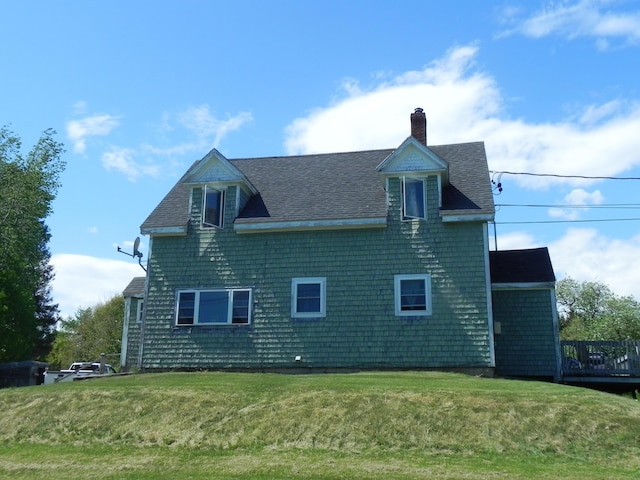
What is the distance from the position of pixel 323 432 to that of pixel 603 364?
11626 millimetres

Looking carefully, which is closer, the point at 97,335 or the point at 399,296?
the point at 399,296

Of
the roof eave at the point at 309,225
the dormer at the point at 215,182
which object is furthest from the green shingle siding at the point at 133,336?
the roof eave at the point at 309,225

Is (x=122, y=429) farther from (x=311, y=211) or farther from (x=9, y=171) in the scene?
(x=9, y=171)

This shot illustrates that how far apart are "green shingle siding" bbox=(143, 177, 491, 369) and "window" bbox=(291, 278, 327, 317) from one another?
0.17m

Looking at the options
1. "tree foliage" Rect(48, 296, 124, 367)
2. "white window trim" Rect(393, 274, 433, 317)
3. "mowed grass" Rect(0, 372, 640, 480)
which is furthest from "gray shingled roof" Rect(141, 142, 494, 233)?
"tree foliage" Rect(48, 296, 124, 367)

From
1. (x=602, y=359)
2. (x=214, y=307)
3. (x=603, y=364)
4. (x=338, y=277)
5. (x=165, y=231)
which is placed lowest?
(x=603, y=364)

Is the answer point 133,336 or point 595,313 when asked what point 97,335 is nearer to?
point 133,336

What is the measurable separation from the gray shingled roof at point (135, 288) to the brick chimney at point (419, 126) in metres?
11.6

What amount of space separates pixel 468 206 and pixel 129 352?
13.0m

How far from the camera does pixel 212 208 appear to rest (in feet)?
70.1

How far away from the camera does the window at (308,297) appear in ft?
64.8

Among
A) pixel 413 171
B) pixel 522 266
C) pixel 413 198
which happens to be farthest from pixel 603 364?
pixel 413 171

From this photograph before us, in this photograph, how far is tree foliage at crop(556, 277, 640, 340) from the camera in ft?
139

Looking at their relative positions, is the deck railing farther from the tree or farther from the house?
the tree
